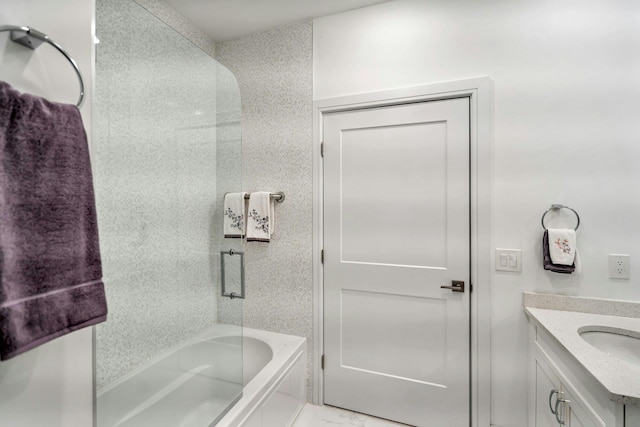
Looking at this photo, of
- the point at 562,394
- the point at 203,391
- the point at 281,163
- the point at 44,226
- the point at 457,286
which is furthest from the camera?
the point at 281,163

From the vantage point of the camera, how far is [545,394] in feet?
4.31

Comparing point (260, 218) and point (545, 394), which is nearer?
point (545, 394)

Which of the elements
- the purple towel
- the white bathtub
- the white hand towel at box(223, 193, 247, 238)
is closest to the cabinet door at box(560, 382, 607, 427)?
the white bathtub

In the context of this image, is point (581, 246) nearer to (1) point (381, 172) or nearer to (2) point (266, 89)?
(1) point (381, 172)

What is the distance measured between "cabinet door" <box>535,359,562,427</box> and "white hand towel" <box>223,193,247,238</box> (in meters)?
1.61

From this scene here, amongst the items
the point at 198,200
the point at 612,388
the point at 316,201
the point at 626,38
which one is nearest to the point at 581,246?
the point at 612,388

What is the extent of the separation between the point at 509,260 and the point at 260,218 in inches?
58.6

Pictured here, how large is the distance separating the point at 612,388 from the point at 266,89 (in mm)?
2230

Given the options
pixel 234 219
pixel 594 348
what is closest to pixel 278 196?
pixel 234 219

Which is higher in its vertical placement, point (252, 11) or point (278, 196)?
point (252, 11)

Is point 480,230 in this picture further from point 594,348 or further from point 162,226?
point 162,226

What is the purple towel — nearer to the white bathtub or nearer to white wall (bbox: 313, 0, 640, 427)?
the white bathtub

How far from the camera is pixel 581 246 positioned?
4.74 ft

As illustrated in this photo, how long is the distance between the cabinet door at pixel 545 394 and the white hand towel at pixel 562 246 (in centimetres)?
49
